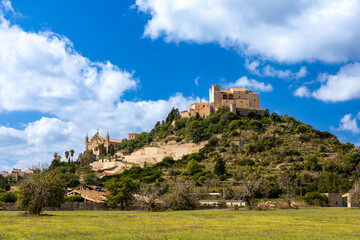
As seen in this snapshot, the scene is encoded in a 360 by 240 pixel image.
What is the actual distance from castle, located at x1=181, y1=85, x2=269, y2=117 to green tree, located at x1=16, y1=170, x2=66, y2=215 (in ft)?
238

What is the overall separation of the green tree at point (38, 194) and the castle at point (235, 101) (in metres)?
72.5

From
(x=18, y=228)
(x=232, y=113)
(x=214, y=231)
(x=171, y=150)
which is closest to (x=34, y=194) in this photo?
(x=18, y=228)

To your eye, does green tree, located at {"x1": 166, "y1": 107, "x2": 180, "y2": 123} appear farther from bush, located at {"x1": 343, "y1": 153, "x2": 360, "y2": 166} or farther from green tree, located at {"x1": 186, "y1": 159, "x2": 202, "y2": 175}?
bush, located at {"x1": 343, "y1": 153, "x2": 360, "y2": 166}

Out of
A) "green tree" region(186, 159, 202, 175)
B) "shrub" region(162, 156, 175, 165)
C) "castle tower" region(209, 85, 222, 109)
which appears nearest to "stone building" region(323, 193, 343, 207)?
"green tree" region(186, 159, 202, 175)

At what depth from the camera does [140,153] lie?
9925 cm

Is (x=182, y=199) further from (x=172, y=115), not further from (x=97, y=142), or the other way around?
(x=97, y=142)

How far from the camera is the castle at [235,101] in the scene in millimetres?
101894

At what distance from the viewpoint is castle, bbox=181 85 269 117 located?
334 feet

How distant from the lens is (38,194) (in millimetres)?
30391

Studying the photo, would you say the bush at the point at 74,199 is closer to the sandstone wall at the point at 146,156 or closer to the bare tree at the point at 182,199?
the bare tree at the point at 182,199

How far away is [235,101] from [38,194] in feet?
254

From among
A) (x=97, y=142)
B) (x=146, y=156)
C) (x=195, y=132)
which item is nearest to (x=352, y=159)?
(x=195, y=132)

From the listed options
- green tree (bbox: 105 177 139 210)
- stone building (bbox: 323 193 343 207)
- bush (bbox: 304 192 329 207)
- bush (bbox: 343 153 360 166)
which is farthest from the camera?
bush (bbox: 343 153 360 166)

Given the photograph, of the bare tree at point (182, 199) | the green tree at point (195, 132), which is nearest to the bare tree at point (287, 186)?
the bare tree at point (182, 199)
